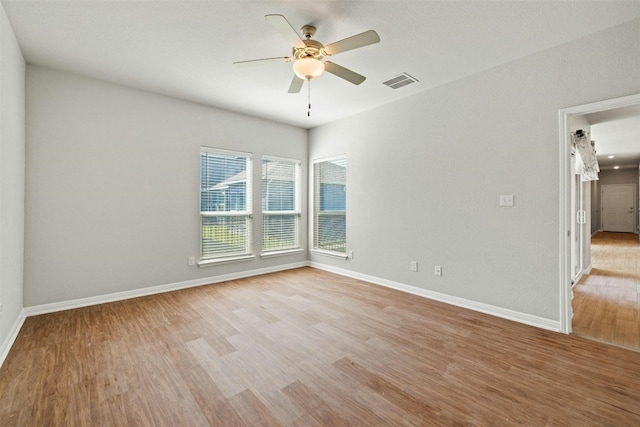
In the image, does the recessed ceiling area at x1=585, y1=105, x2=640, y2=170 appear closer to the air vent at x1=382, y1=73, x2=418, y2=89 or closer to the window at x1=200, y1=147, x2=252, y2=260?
the air vent at x1=382, y1=73, x2=418, y2=89

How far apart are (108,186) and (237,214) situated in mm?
1818

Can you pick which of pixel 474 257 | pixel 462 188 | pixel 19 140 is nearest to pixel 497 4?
pixel 462 188

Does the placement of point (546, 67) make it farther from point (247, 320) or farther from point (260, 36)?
point (247, 320)

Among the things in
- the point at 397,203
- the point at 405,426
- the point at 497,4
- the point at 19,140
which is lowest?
the point at 405,426

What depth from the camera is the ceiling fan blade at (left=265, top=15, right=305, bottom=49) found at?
1.94 m

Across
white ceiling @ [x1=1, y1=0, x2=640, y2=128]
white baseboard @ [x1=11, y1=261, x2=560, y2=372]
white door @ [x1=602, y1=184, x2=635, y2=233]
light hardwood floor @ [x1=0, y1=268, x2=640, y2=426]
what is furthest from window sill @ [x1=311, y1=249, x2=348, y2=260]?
white door @ [x1=602, y1=184, x2=635, y2=233]

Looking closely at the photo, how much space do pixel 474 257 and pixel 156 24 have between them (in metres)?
4.08

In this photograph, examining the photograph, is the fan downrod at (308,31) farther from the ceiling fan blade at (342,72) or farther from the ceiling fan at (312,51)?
the ceiling fan blade at (342,72)

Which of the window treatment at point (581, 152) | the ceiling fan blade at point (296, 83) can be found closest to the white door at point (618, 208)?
the window treatment at point (581, 152)

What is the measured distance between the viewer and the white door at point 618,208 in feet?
36.0

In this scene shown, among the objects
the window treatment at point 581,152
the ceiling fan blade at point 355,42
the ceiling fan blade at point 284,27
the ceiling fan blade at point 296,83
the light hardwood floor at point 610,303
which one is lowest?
the light hardwood floor at point 610,303

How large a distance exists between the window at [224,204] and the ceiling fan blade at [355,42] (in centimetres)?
290

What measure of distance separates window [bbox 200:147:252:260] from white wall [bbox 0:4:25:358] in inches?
77.8

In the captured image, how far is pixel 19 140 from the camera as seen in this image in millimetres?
2838
